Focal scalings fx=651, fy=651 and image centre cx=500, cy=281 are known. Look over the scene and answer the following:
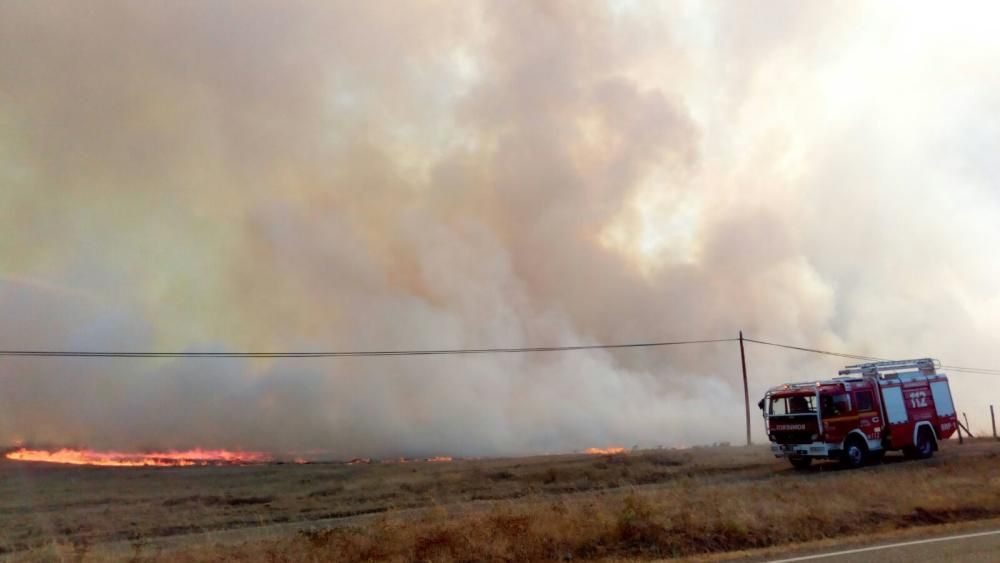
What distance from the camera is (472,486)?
2795 centimetres

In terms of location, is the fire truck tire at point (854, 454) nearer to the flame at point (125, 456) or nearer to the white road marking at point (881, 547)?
the white road marking at point (881, 547)

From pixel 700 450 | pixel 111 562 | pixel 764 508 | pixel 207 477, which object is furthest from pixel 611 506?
pixel 207 477

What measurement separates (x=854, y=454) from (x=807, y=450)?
2.07 metres

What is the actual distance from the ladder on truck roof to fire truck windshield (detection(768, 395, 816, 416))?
403cm

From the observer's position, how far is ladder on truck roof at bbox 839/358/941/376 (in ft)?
95.8

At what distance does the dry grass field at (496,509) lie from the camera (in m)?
13.1

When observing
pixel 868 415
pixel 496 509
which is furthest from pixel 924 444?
pixel 496 509

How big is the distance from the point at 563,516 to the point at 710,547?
11.3 ft

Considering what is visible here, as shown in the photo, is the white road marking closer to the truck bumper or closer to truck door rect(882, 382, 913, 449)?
the truck bumper

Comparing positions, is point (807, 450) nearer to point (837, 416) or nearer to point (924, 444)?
point (837, 416)

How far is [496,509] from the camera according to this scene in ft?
58.2

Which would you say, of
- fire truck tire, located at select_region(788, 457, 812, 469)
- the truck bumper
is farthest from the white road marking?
fire truck tire, located at select_region(788, 457, 812, 469)

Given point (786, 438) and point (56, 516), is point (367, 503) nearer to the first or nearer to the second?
point (56, 516)

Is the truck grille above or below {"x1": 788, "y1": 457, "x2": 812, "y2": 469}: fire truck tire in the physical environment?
above
